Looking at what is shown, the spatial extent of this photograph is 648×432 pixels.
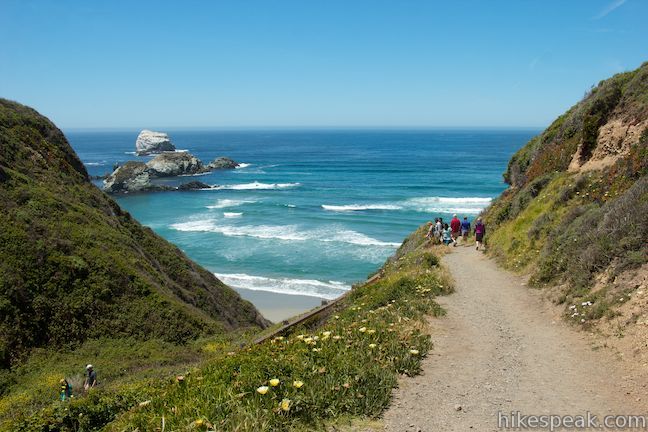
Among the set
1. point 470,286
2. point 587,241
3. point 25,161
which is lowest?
point 470,286

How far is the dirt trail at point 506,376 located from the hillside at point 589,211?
1037 millimetres

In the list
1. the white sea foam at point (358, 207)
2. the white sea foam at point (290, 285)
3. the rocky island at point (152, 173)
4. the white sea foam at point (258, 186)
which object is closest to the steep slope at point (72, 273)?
the white sea foam at point (290, 285)

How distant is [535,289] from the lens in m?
12.7

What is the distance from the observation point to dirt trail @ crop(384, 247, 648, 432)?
588 centimetres

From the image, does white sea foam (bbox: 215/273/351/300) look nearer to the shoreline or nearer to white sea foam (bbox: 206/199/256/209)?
the shoreline

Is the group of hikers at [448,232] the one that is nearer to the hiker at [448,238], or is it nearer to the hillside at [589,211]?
the hiker at [448,238]

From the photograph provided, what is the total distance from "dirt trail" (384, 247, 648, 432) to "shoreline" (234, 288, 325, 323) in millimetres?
19664

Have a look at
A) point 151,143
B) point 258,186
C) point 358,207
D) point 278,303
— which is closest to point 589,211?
point 278,303

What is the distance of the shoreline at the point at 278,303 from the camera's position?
1171 inches

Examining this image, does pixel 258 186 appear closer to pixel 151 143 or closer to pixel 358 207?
pixel 358 207

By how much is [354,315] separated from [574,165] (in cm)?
1384

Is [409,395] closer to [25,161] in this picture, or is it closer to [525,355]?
[525,355]

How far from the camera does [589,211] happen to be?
44.5ft

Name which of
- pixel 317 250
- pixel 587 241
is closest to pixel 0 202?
pixel 587 241
